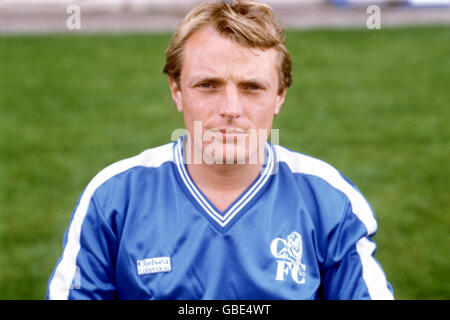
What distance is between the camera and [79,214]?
2301mm

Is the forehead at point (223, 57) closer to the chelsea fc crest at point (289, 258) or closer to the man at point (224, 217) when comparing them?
the man at point (224, 217)

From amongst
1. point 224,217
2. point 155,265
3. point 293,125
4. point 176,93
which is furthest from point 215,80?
point 293,125

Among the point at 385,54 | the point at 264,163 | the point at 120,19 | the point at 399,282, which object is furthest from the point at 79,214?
the point at 120,19

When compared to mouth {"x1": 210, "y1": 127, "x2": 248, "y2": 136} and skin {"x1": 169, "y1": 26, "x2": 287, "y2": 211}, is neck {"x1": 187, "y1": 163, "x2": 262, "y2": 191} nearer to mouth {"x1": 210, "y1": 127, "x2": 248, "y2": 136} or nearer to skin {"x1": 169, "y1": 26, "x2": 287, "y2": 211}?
skin {"x1": 169, "y1": 26, "x2": 287, "y2": 211}

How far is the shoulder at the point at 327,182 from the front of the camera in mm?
2334

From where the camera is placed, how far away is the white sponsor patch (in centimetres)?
223

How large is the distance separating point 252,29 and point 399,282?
8.24 feet

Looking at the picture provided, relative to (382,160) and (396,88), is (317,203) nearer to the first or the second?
(382,160)

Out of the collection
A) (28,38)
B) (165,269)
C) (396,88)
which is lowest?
(165,269)

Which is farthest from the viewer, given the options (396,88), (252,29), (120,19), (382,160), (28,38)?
(120,19)

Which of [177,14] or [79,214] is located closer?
[79,214]

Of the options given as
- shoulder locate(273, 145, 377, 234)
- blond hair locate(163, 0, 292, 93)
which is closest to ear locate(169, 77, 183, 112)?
blond hair locate(163, 0, 292, 93)

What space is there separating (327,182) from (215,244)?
0.56 metres

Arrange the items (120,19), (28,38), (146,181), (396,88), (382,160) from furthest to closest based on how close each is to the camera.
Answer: (120,19)
(28,38)
(396,88)
(382,160)
(146,181)
